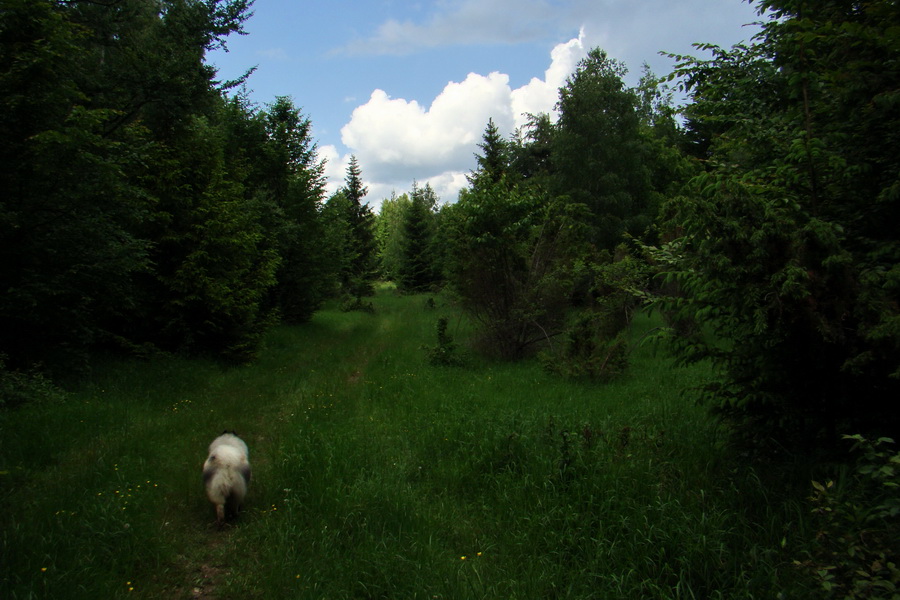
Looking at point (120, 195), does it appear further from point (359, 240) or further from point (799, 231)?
point (359, 240)

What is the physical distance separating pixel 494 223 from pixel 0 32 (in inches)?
392

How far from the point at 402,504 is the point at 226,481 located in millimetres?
1811

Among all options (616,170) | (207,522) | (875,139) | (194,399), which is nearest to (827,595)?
(875,139)

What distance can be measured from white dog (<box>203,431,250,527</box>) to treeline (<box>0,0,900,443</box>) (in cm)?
469

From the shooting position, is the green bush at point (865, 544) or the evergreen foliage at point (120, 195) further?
the evergreen foliage at point (120, 195)

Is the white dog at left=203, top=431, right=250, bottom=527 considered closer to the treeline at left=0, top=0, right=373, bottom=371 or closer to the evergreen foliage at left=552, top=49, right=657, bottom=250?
the treeline at left=0, top=0, right=373, bottom=371

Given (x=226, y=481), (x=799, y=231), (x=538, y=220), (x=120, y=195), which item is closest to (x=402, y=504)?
(x=226, y=481)

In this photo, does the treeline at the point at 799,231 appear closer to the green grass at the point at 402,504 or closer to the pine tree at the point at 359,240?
the green grass at the point at 402,504

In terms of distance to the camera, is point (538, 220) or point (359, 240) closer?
point (538, 220)

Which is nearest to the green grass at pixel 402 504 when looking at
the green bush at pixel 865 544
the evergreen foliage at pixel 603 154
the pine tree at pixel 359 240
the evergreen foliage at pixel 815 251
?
the green bush at pixel 865 544

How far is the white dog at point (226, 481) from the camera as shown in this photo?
15.1 feet

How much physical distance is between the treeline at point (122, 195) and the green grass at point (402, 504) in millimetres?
1887

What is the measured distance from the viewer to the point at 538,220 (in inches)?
498

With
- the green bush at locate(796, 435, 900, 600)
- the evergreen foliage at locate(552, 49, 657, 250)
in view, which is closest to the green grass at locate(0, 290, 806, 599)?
the green bush at locate(796, 435, 900, 600)
